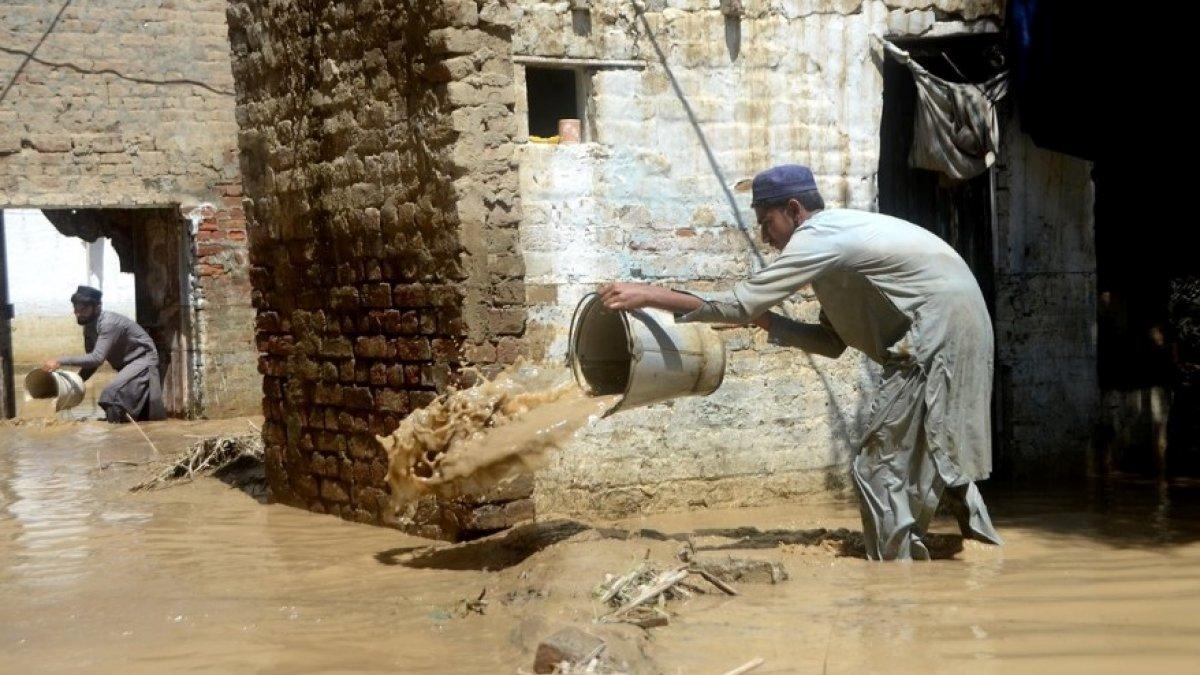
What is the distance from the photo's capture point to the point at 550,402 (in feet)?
20.1

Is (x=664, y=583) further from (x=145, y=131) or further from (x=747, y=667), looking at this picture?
(x=145, y=131)

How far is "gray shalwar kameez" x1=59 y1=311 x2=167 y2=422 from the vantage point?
13680 millimetres

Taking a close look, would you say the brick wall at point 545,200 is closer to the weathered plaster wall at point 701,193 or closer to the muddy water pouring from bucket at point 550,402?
the weathered plaster wall at point 701,193

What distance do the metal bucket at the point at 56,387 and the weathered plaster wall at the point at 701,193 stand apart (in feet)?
27.0

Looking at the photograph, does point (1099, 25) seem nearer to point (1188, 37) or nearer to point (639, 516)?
point (1188, 37)

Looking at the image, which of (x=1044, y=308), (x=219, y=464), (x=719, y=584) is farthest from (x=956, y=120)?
(x=219, y=464)

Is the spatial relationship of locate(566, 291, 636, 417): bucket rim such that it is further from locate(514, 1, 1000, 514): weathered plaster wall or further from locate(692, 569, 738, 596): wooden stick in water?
locate(514, 1, 1000, 514): weathered plaster wall

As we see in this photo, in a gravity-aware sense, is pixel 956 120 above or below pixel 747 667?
above

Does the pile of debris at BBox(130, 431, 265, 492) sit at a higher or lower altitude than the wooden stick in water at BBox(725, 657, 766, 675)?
lower

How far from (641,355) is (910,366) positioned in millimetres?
1059

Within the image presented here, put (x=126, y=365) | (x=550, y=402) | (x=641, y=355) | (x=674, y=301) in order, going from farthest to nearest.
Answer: (x=126, y=365), (x=550, y=402), (x=641, y=355), (x=674, y=301)

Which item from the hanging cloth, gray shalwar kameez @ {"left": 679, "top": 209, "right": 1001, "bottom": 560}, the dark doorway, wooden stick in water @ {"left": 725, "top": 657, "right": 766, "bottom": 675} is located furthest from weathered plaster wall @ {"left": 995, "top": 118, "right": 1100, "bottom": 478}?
wooden stick in water @ {"left": 725, "top": 657, "right": 766, "bottom": 675}

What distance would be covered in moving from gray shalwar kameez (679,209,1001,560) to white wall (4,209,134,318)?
23273 millimetres

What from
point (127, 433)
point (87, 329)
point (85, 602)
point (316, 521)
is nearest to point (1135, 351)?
point (316, 521)
